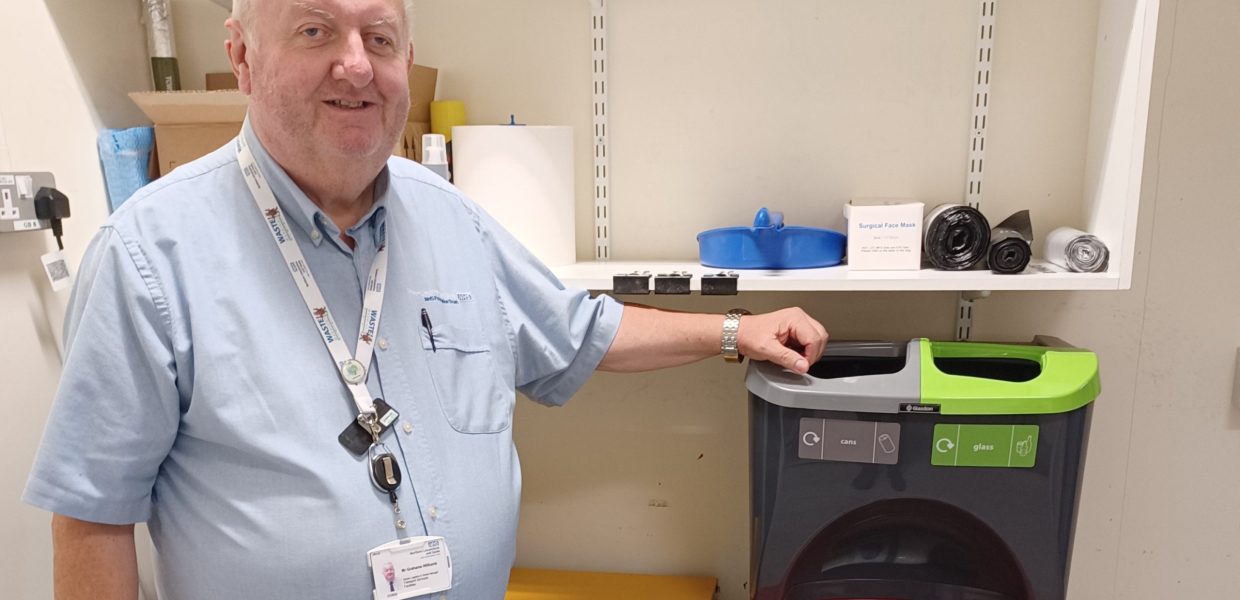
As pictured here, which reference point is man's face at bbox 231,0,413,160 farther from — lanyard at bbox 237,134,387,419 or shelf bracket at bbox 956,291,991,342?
shelf bracket at bbox 956,291,991,342

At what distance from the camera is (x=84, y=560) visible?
0.81 metres

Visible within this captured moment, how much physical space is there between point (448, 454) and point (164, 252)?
1.25 ft

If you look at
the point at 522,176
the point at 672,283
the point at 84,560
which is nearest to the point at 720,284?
the point at 672,283

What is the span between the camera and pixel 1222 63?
49.3 inches

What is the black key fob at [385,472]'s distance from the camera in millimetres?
857

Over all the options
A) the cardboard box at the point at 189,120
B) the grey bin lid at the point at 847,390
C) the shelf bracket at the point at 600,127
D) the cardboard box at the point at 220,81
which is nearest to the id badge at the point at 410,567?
the grey bin lid at the point at 847,390

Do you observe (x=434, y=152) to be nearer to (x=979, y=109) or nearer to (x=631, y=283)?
(x=631, y=283)

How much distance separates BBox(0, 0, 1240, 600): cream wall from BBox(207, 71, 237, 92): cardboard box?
0.17ft

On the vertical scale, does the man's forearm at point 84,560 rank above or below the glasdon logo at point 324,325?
below

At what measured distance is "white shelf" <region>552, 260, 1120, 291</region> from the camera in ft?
3.67

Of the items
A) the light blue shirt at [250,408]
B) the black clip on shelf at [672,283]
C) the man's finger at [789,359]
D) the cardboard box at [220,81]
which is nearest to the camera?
the light blue shirt at [250,408]

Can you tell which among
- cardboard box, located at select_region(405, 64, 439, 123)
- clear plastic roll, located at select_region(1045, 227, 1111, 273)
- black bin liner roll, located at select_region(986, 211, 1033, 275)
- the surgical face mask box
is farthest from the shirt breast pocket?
clear plastic roll, located at select_region(1045, 227, 1111, 273)

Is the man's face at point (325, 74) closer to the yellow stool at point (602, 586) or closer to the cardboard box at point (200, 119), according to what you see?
the cardboard box at point (200, 119)

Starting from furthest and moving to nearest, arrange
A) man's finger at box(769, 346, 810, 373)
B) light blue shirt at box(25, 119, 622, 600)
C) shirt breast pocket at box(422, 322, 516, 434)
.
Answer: man's finger at box(769, 346, 810, 373)
shirt breast pocket at box(422, 322, 516, 434)
light blue shirt at box(25, 119, 622, 600)
